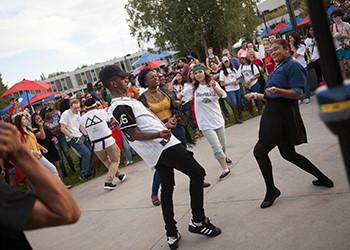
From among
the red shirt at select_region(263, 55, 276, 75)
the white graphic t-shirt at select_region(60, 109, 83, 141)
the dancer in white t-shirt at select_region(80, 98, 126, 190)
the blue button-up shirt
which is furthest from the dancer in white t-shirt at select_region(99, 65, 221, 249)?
the red shirt at select_region(263, 55, 276, 75)

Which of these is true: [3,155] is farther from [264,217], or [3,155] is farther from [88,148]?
[88,148]

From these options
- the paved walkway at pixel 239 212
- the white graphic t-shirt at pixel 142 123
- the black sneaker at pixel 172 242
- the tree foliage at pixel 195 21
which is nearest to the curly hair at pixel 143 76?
the white graphic t-shirt at pixel 142 123

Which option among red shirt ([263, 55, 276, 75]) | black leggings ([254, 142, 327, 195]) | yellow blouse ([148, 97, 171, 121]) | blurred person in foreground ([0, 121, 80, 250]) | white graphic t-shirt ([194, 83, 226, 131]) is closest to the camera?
blurred person in foreground ([0, 121, 80, 250])

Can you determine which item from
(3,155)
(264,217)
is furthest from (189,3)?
(3,155)

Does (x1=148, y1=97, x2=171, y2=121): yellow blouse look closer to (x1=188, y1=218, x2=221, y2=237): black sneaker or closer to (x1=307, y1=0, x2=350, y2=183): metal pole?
(x1=188, y1=218, x2=221, y2=237): black sneaker

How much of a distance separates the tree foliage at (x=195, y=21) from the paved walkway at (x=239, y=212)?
1197 inches

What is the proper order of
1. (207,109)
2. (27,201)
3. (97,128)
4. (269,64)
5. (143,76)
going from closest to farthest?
(27,201) < (143,76) < (207,109) < (97,128) < (269,64)

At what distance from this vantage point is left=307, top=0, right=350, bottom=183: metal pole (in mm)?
967

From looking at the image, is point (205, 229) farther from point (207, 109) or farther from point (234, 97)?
point (234, 97)

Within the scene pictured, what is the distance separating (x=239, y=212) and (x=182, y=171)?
3.09 ft

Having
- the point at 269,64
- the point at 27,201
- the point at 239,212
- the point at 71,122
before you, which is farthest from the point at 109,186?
the point at 269,64

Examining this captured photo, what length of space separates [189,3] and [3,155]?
35639 mm

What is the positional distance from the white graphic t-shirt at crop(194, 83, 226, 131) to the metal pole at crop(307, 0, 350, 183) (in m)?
4.59

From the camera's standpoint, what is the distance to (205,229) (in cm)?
373
